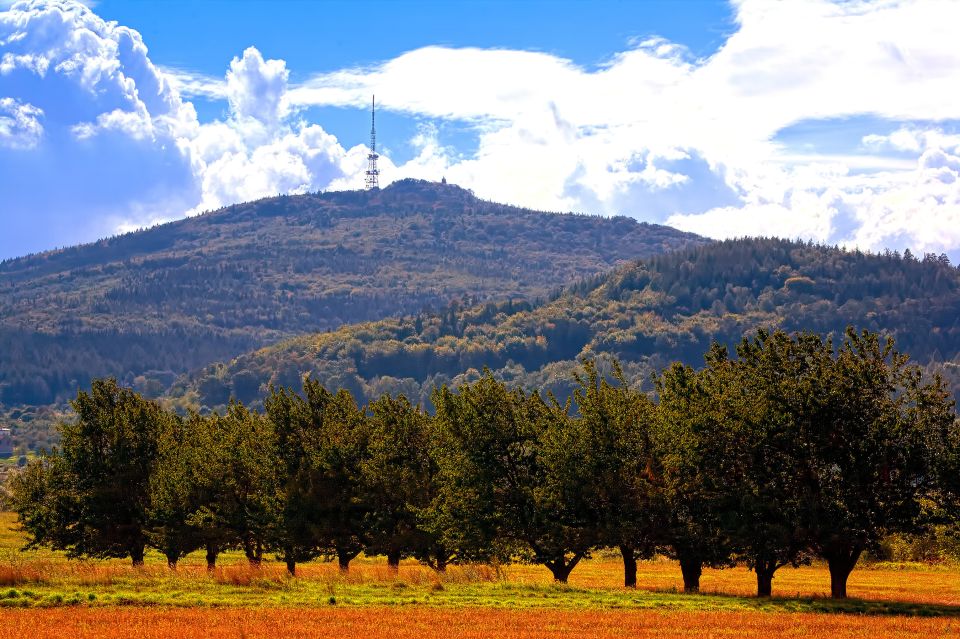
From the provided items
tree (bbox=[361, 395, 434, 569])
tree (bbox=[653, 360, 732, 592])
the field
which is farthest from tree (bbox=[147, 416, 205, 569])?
tree (bbox=[653, 360, 732, 592])

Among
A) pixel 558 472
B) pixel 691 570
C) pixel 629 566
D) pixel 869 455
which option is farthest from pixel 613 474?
pixel 869 455

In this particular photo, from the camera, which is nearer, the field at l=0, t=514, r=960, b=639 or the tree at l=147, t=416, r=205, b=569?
the field at l=0, t=514, r=960, b=639

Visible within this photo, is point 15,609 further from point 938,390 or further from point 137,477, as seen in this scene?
point 938,390

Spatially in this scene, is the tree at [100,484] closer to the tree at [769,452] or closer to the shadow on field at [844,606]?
the tree at [769,452]

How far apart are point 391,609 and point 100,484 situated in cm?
3751

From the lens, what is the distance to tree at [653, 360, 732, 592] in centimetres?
5075

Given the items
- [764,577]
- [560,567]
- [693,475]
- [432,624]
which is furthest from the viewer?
[560,567]

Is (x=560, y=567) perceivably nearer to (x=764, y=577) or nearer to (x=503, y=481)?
(x=503, y=481)

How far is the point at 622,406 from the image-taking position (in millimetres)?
57500

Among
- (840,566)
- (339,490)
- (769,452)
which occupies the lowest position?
(840,566)

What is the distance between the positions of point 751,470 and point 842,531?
4841 millimetres

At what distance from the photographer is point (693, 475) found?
52.4 metres

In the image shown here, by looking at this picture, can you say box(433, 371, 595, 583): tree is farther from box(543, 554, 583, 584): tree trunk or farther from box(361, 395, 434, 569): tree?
box(361, 395, 434, 569): tree

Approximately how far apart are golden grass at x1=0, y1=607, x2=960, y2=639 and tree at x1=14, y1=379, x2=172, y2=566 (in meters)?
33.9
